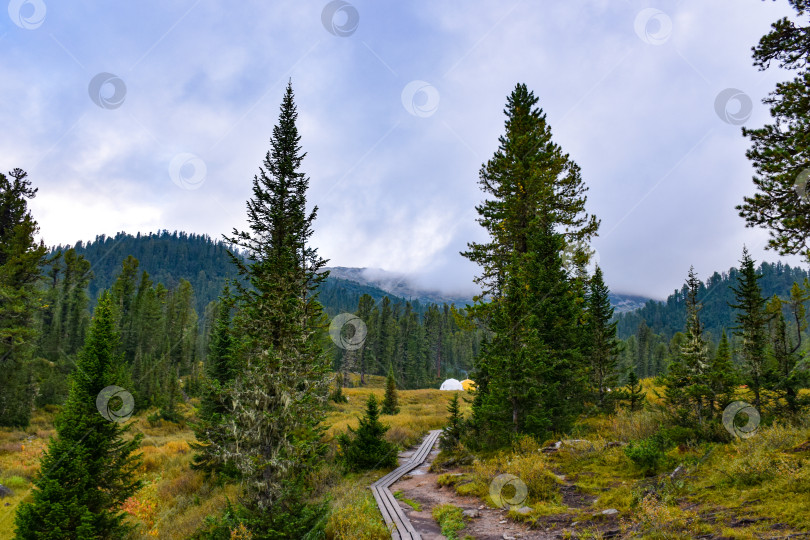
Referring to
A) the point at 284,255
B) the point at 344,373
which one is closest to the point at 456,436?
the point at 284,255

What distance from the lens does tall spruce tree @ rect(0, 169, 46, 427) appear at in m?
27.7

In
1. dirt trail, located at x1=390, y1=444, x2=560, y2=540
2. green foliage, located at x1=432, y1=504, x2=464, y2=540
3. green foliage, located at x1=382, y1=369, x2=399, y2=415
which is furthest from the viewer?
green foliage, located at x1=382, y1=369, x2=399, y2=415

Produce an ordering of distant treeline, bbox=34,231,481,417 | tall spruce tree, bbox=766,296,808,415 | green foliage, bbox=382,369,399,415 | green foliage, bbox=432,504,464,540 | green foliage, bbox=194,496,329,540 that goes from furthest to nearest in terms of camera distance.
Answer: distant treeline, bbox=34,231,481,417 < green foliage, bbox=382,369,399,415 < tall spruce tree, bbox=766,296,808,415 < green foliage, bbox=432,504,464,540 < green foliage, bbox=194,496,329,540

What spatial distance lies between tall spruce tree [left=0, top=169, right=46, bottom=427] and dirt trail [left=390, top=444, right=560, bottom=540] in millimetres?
30930

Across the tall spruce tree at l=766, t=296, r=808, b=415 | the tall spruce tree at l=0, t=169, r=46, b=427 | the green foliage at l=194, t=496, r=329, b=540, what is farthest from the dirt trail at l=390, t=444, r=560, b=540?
the tall spruce tree at l=0, t=169, r=46, b=427

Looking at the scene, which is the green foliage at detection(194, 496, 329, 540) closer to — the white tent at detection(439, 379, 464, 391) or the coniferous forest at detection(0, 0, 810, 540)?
the coniferous forest at detection(0, 0, 810, 540)

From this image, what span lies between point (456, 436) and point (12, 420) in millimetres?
32977

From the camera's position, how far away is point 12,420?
28422 millimetres

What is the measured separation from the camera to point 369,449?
59.2 ft

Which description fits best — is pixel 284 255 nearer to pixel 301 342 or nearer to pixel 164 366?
pixel 301 342

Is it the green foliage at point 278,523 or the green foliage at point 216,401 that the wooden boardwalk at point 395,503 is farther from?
the green foliage at point 216,401

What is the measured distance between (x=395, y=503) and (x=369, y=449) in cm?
643

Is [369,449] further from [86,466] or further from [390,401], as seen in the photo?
[390,401]

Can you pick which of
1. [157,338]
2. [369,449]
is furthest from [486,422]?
[157,338]
